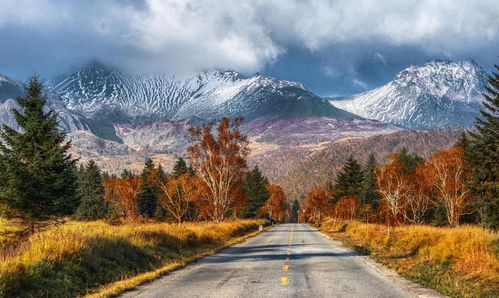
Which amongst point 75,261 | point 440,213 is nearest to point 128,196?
point 440,213

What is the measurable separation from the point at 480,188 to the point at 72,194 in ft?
137

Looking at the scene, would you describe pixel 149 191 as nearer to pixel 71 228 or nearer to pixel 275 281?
pixel 71 228

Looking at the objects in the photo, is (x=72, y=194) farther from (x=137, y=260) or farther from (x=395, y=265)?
(x=395, y=265)

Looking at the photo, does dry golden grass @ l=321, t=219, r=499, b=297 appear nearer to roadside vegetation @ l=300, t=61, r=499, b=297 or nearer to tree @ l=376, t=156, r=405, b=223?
roadside vegetation @ l=300, t=61, r=499, b=297

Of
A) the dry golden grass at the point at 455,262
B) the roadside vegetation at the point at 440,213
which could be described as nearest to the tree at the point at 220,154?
the roadside vegetation at the point at 440,213

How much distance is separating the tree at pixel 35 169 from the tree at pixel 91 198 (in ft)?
199

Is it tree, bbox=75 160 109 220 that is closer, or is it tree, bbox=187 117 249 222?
tree, bbox=187 117 249 222

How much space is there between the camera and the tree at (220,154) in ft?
150

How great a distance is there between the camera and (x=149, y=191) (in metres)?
95.4

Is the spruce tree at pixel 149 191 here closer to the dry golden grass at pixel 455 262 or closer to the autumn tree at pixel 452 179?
the autumn tree at pixel 452 179

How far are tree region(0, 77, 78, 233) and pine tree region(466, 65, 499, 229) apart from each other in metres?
37.0

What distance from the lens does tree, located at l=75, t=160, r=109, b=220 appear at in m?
90.6

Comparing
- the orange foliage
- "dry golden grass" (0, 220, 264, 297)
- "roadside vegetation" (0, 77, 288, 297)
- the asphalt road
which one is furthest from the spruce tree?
the asphalt road

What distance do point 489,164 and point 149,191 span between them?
2500 inches
